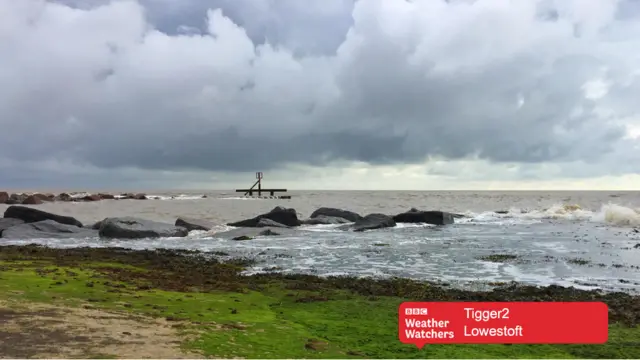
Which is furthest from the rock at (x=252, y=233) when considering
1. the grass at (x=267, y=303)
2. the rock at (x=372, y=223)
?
the grass at (x=267, y=303)

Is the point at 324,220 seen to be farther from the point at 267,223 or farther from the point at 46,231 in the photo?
the point at 46,231

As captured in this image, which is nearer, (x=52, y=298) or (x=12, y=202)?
(x=52, y=298)

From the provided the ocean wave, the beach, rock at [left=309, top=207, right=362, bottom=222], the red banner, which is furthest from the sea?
the ocean wave

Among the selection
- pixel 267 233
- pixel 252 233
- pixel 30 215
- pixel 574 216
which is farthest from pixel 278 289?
pixel 574 216

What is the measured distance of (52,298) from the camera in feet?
38.1

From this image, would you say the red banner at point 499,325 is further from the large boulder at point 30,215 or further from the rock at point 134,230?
the large boulder at point 30,215

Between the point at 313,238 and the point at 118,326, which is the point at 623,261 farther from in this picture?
the point at 118,326

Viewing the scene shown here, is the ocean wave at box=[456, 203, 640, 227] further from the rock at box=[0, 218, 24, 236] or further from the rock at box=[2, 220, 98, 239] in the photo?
the rock at box=[0, 218, 24, 236]

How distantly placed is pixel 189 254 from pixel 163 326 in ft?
51.9

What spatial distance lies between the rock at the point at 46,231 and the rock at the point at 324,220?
63.7 feet

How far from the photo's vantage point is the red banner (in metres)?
9.55

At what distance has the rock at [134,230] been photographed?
107 ft

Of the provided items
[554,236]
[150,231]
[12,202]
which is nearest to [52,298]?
[150,231]

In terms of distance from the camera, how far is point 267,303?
13.2 metres
